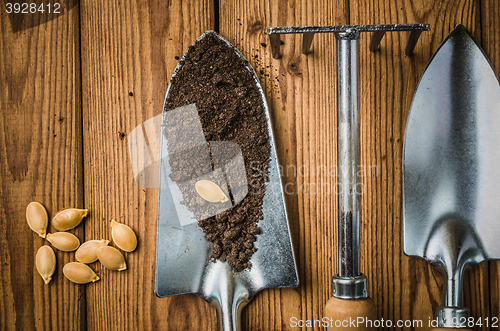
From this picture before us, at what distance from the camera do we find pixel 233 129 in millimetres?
423

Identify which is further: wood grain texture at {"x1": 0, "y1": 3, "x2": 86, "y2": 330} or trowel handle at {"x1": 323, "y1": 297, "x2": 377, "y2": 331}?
wood grain texture at {"x1": 0, "y1": 3, "x2": 86, "y2": 330}

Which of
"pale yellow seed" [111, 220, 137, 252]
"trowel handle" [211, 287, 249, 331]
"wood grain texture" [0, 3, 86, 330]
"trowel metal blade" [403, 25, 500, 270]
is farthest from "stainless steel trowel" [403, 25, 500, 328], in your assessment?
"wood grain texture" [0, 3, 86, 330]

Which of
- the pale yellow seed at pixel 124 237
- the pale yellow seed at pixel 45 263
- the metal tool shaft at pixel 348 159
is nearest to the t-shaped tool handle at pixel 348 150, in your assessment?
the metal tool shaft at pixel 348 159

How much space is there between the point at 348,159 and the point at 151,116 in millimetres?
283

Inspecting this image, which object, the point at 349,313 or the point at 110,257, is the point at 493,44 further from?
the point at 110,257

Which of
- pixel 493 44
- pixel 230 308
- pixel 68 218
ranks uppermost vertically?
pixel 493 44

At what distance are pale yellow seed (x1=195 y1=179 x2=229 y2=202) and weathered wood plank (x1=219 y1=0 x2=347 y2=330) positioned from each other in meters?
0.10

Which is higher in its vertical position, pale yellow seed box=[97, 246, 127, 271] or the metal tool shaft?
the metal tool shaft

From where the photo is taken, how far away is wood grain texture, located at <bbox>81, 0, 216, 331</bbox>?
449 millimetres

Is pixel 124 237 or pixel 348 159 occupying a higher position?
pixel 348 159

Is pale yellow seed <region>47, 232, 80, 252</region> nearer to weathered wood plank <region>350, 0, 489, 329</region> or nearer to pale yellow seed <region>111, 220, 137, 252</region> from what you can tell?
pale yellow seed <region>111, 220, 137, 252</region>

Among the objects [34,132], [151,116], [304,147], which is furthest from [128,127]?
[304,147]

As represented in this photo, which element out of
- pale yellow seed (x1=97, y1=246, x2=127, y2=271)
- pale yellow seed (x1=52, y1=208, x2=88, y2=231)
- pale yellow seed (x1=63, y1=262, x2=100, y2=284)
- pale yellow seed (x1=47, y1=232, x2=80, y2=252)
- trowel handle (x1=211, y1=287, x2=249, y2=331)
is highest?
pale yellow seed (x1=52, y1=208, x2=88, y2=231)

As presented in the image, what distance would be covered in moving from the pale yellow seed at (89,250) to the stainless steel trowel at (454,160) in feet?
1.41
